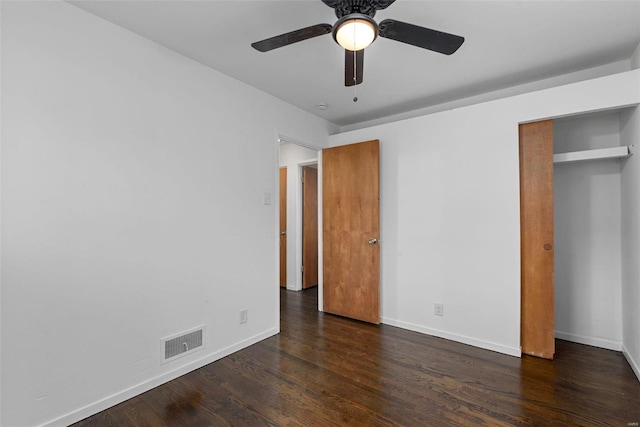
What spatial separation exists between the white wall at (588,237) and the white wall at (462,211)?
23.2 inches

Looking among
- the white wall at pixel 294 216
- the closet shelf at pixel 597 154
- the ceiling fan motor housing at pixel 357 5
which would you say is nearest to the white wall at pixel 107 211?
the ceiling fan motor housing at pixel 357 5

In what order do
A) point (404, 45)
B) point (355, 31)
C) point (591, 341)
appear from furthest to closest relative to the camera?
point (591, 341)
point (404, 45)
point (355, 31)

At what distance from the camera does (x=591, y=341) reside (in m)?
2.74

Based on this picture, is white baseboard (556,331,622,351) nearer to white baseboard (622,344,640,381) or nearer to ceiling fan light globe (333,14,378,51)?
white baseboard (622,344,640,381)

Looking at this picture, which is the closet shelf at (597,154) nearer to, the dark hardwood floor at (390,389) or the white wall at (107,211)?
the dark hardwood floor at (390,389)

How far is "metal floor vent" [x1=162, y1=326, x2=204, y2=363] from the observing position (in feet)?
7.22

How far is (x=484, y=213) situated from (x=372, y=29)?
2.04 meters

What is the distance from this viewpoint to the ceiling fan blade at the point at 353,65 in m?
1.69

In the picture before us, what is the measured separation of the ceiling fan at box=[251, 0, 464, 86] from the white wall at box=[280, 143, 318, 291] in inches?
123

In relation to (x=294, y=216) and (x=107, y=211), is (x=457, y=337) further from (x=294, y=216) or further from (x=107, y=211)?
(x=107, y=211)

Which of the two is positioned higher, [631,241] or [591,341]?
[631,241]

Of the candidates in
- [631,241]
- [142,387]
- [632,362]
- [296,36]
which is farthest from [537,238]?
[142,387]

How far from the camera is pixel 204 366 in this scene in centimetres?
241

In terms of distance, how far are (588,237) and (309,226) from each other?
3.44 metres
